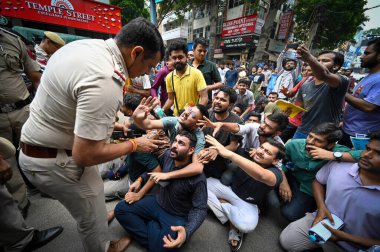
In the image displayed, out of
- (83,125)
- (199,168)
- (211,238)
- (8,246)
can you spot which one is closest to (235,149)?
(199,168)

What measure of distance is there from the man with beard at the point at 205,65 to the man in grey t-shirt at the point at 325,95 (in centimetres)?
146

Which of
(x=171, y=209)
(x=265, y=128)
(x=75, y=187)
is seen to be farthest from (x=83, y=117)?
(x=265, y=128)

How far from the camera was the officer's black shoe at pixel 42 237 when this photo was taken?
172 cm

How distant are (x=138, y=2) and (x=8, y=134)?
2059 cm

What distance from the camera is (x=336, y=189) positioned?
1779 millimetres

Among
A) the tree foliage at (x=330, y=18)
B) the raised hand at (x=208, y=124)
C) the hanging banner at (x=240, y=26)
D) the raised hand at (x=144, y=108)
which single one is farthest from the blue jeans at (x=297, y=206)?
the hanging banner at (x=240, y=26)

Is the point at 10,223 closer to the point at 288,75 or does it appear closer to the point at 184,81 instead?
the point at 184,81

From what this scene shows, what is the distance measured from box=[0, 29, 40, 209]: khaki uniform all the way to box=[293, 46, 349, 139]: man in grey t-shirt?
3.37 meters

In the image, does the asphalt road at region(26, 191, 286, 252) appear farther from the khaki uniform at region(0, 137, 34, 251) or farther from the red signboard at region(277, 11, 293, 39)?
the red signboard at region(277, 11, 293, 39)

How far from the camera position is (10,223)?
1.49 meters

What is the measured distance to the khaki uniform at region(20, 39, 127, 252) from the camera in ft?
2.92

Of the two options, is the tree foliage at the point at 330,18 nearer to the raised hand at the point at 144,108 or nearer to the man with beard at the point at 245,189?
the man with beard at the point at 245,189

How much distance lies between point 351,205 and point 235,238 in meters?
1.18

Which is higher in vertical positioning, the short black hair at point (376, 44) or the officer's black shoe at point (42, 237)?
the short black hair at point (376, 44)
